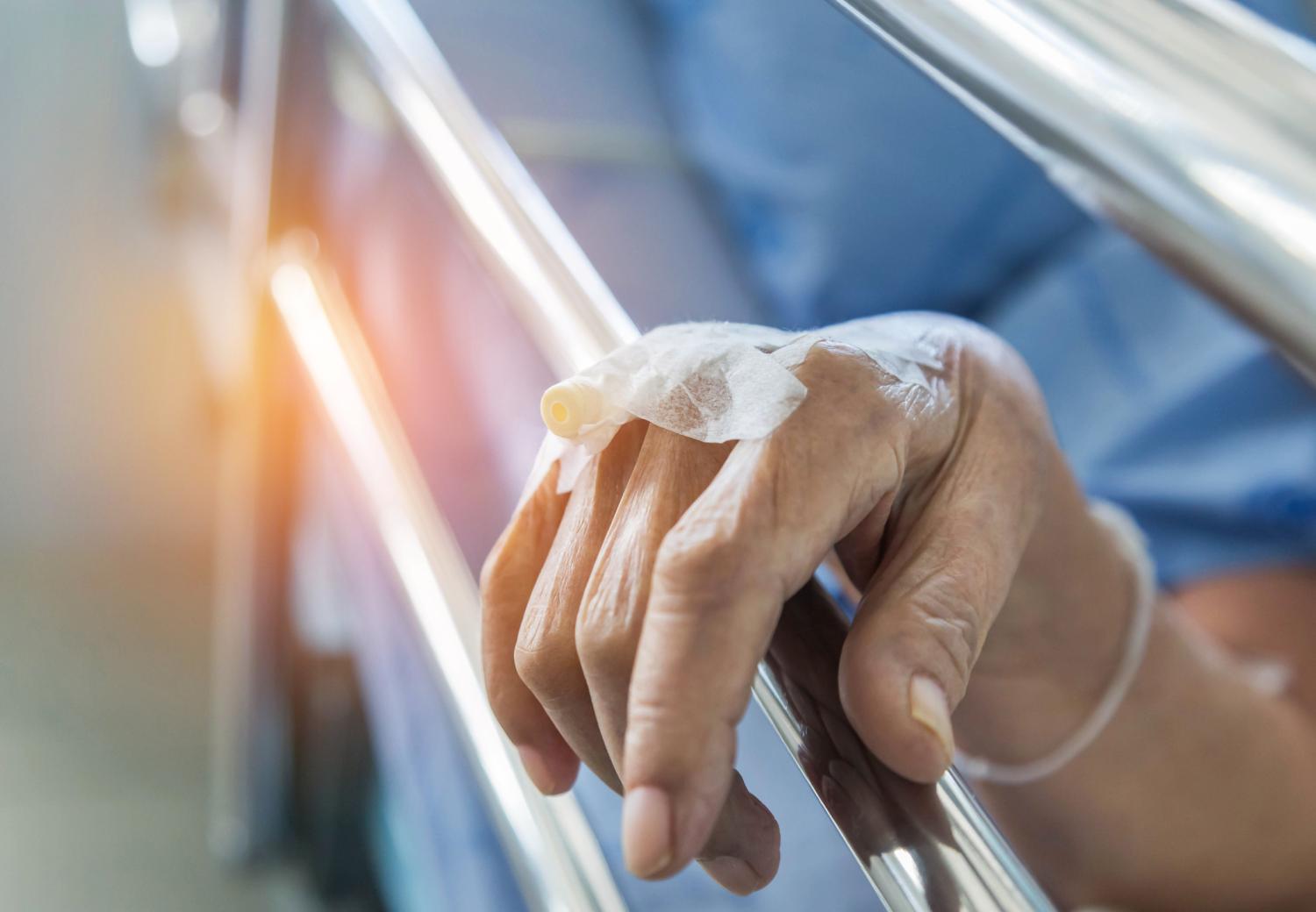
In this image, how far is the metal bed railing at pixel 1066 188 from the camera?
19cm

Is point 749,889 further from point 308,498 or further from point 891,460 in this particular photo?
point 308,498

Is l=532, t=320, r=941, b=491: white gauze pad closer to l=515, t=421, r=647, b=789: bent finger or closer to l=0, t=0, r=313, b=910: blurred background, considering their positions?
l=515, t=421, r=647, b=789: bent finger

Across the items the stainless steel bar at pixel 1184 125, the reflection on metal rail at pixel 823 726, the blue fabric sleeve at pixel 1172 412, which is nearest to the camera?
the stainless steel bar at pixel 1184 125

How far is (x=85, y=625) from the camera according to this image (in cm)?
141

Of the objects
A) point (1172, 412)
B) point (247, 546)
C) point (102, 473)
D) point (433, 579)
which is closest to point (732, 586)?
point (433, 579)

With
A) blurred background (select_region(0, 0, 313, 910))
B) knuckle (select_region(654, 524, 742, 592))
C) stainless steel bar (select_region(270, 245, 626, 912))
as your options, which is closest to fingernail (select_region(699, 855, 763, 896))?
knuckle (select_region(654, 524, 742, 592))

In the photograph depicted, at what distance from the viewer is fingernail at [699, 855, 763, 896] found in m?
0.33

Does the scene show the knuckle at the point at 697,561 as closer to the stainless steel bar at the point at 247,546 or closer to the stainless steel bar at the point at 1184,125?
the stainless steel bar at the point at 1184,125

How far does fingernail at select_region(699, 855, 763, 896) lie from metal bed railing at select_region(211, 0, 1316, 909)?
43 millimetres

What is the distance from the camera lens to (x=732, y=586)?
281mm

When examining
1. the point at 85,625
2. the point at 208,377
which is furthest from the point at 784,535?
the point at 208,377

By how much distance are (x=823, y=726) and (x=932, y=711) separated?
0.04 metres

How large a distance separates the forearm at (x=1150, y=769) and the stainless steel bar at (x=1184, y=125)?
379 mm

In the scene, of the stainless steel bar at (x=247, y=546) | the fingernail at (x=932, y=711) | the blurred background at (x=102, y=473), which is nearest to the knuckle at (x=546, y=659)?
the fingernail at (x=932, y=711)
